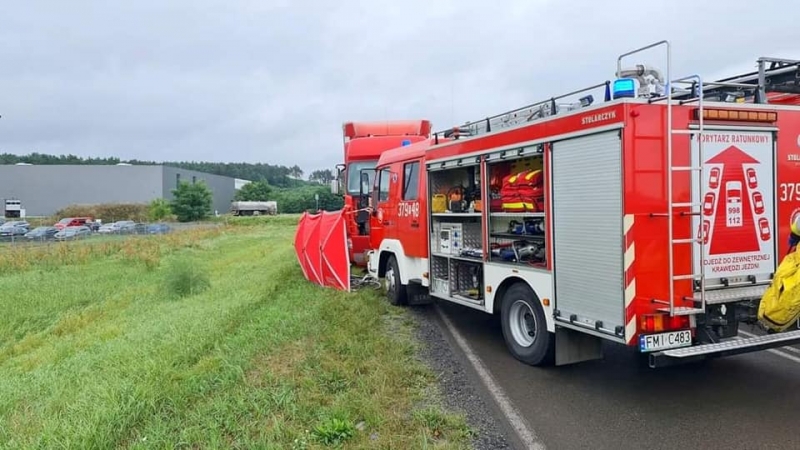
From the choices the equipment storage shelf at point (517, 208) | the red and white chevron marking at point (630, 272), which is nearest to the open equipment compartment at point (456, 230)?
the equipment storage shelf at point (517, 208)

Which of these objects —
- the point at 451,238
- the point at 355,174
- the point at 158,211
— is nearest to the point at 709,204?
the point at 451,238

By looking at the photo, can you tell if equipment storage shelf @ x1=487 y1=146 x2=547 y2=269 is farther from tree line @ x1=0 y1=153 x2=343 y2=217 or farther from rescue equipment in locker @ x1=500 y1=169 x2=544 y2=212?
tree line @ x1=0 y1=153 x2=343 y2=217

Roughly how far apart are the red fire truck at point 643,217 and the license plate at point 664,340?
1cm

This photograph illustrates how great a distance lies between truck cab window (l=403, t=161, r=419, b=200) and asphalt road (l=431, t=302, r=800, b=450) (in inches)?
→ 125

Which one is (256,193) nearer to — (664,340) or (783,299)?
(664,340)

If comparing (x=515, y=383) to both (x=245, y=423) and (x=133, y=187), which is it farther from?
(x=133, y=187)

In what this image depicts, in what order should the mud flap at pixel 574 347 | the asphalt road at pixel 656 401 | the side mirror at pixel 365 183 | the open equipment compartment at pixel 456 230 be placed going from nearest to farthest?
the asphalt road at pixel 656 401 < the mud flap at pixel 574 347 < the open equipment compartment at pixel 456 230 < the side mirror at pixel 365 183

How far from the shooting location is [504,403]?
17.7 feet

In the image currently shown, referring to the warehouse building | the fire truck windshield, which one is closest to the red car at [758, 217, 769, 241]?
the fire truck windshield

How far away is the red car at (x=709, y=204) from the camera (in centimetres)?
531

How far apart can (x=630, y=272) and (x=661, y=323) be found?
53 centimetres

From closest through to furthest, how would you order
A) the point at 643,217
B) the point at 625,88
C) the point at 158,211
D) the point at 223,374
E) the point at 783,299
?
the point at 783,299 → the point at 643,217 → the point at 625,88 → the point at 223,374 → the point at 158,211

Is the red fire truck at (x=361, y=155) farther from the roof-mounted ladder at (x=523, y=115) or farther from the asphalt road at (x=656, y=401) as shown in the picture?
the asphalt road at (x=656, y=401)

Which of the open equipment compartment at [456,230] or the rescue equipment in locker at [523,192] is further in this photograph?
the open equipment compartment at [456,230]
